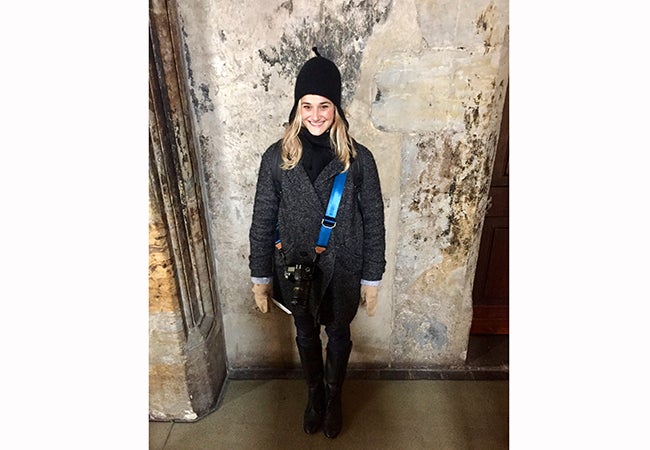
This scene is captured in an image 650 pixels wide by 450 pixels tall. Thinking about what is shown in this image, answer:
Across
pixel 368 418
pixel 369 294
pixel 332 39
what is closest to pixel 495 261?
pixel 369 294

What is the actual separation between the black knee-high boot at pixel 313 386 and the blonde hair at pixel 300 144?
1.01 metres

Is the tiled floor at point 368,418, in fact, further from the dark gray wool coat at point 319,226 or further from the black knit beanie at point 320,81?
the black knit beanie at point 320,81

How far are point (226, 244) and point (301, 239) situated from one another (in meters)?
0.65

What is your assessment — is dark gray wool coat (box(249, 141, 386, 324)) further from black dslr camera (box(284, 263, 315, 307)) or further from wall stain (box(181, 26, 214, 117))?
wall stain (box(181, 26, 214, 117))

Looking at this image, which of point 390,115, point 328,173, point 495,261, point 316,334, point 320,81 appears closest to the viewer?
point 320,81

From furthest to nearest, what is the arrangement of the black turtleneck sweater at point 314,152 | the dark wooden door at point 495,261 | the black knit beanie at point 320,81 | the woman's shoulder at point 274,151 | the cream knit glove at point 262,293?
the dark wooden door at point 495,261 → the cream knit glove at point 262,293 → the woman's shoulder at point 274,151 → the black turtleneck sweater at point 314,152 → the black knit beanie at point 320,81

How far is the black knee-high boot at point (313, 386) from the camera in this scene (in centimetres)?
219

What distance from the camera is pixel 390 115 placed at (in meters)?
2.03

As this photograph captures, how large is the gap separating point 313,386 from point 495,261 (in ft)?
4.79

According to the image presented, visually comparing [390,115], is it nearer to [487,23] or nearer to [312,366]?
[487,23]

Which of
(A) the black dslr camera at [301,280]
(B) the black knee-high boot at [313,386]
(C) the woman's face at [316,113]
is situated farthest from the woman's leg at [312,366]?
(C) the woman's face at [316,113]

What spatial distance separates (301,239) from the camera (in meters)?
1.89

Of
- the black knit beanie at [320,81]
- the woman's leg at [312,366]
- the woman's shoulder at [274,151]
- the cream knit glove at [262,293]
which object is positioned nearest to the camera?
the black knit beanie at [320,81]

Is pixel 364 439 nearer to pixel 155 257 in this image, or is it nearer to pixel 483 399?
pixel 483 399
